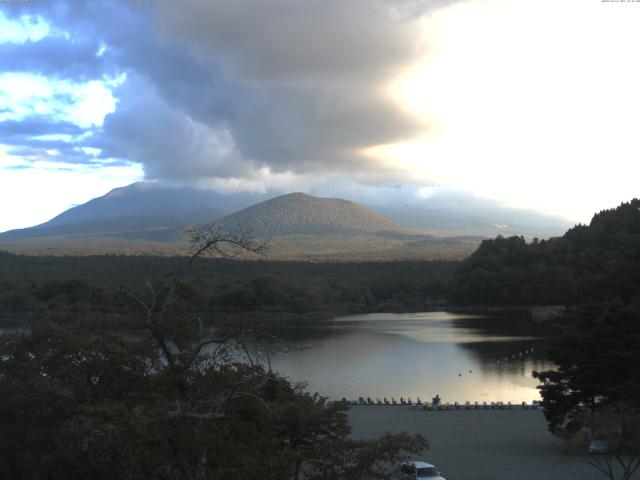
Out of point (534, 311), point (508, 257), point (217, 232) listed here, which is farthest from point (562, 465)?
point (508, 257)

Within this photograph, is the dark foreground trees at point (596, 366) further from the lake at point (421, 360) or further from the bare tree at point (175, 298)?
the bare tree at point (175, 298)

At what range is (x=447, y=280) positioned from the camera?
66000 millimetres

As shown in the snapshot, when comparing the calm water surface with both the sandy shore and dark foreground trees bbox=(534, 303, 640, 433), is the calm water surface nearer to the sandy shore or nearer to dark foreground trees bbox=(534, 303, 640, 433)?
the sandy shore

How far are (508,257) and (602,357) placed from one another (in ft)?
164

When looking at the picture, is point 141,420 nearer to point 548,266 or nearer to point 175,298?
point 175,298

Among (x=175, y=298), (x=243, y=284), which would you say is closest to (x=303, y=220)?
(x=243, y=284)

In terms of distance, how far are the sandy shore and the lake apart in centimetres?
283

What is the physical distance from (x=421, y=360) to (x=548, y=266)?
30.0m

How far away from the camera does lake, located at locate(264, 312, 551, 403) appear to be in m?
24.3

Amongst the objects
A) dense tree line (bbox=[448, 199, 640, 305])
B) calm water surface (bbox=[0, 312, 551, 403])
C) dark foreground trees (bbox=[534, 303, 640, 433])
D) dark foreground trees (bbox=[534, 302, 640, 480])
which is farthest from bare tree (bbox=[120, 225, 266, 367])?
dense tree line (bbox=[448, 199, 640, 305])

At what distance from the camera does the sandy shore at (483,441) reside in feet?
39.6

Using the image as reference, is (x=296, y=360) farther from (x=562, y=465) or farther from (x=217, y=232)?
(x=217, y=232)

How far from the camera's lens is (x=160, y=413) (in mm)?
5332

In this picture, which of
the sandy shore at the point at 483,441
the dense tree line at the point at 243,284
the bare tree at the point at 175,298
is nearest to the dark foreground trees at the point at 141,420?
the bare tree at the point at 175,298
